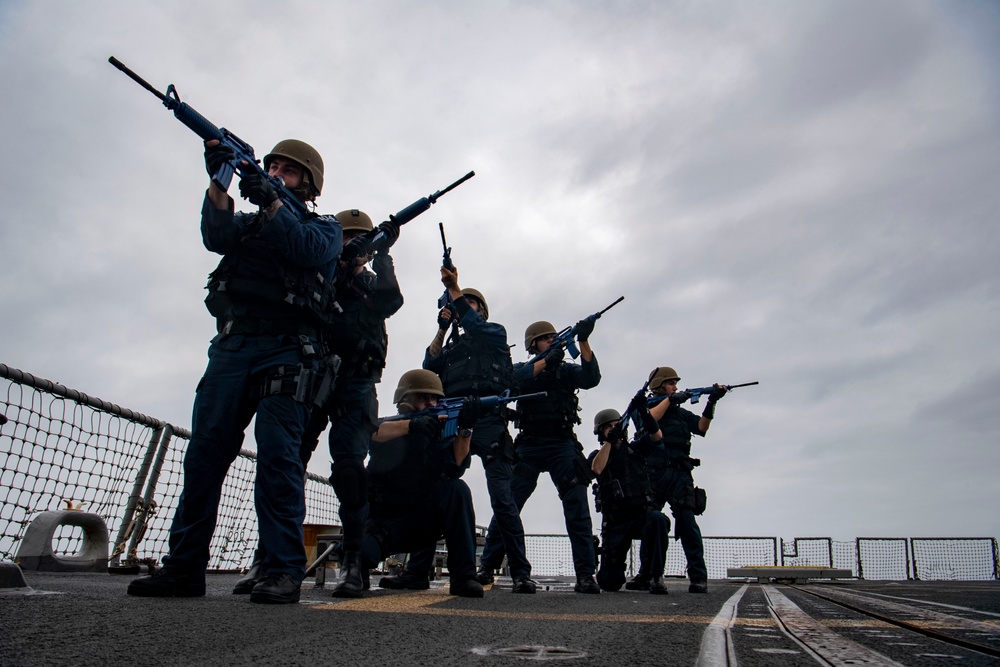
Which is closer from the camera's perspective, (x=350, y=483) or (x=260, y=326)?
(x=260, y=326)

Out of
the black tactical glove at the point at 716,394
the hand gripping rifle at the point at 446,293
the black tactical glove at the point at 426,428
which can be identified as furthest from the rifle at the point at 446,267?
the black tactical glove at the point at 716,394

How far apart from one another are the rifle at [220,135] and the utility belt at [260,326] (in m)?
0.57

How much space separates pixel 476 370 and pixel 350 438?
180 cm

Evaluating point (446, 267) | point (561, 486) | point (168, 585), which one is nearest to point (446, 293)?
point (446, 267)

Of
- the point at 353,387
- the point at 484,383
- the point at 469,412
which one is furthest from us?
the point at 484,383

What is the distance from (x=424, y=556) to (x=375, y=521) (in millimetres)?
467

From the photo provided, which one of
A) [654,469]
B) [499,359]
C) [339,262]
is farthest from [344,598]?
[654,469]

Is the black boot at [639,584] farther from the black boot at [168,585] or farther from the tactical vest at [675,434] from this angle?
the black boot at [168,585]

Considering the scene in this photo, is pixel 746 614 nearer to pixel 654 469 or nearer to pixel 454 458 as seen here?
pixel 454 458

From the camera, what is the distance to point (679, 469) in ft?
21.7

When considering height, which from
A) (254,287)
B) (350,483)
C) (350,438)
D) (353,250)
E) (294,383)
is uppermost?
(353,250)

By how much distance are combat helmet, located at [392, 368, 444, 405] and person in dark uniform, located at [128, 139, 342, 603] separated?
1.73m

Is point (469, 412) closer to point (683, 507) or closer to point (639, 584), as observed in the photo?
point (683, 507)

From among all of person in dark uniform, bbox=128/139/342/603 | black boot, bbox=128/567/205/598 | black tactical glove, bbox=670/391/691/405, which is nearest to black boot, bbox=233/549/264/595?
black boot, bbox=128/567/205/598
